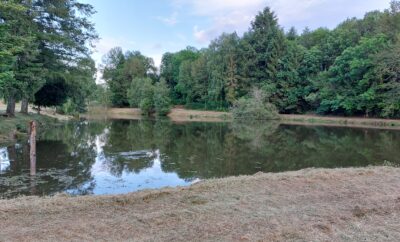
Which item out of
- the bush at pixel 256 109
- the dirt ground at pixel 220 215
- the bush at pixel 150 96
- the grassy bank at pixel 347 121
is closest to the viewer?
the dirt ground at pixel 220 215

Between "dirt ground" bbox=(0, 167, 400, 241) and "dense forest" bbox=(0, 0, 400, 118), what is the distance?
1472 cm

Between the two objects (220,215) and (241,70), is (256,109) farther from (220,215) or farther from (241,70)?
(220,215)

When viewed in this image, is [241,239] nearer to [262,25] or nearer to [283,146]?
[283,146]

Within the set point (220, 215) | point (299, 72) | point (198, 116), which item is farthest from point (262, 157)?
point (299, 72)

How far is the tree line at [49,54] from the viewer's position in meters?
20.9

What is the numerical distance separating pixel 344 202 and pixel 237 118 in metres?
41.5

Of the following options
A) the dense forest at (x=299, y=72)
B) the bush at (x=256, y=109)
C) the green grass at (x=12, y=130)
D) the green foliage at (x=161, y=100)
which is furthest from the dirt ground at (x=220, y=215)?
the green foliage at (x=161, y=100)

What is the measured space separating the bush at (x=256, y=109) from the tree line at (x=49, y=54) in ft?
77.1

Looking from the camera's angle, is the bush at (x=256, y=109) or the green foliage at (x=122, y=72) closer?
the bush at (x=256, y=109)

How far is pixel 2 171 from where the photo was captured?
1088 centimetres

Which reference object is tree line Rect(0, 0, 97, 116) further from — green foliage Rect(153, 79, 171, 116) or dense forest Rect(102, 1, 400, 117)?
dense forest Rect(102, 1, 400, 117)

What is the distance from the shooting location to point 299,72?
53.7 m

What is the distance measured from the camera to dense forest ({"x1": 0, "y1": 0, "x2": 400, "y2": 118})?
26406 millimetres

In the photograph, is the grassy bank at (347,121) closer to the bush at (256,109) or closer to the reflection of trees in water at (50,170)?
the bush at (256,109)
